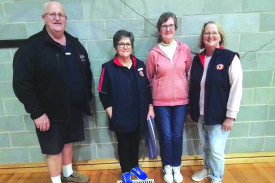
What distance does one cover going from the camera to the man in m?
1.53

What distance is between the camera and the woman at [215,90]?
159 cm

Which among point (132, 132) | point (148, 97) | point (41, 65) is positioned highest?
point (41, 65)

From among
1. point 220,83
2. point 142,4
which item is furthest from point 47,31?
point 220,83

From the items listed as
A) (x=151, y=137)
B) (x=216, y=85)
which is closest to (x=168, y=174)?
(x=151, y=137)

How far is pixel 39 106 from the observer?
158 centimetres

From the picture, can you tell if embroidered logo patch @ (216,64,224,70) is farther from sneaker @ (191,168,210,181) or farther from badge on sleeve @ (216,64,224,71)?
sneaker @ (191,168,210,181)


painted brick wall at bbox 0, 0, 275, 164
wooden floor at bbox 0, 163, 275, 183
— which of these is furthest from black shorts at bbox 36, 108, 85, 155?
wooden floor at bbox 0, 163, 275, 183

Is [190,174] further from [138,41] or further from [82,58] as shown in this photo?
[82,58]

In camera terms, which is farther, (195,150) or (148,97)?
(195,150)

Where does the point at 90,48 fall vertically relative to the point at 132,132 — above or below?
above

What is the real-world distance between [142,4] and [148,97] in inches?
31.7

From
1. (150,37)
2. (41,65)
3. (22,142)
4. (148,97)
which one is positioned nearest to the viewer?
(41,65)

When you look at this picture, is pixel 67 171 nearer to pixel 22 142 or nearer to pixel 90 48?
pixel 22 142

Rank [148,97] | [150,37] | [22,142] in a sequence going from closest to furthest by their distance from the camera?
[148,97] → [150,37] → [22,142]
